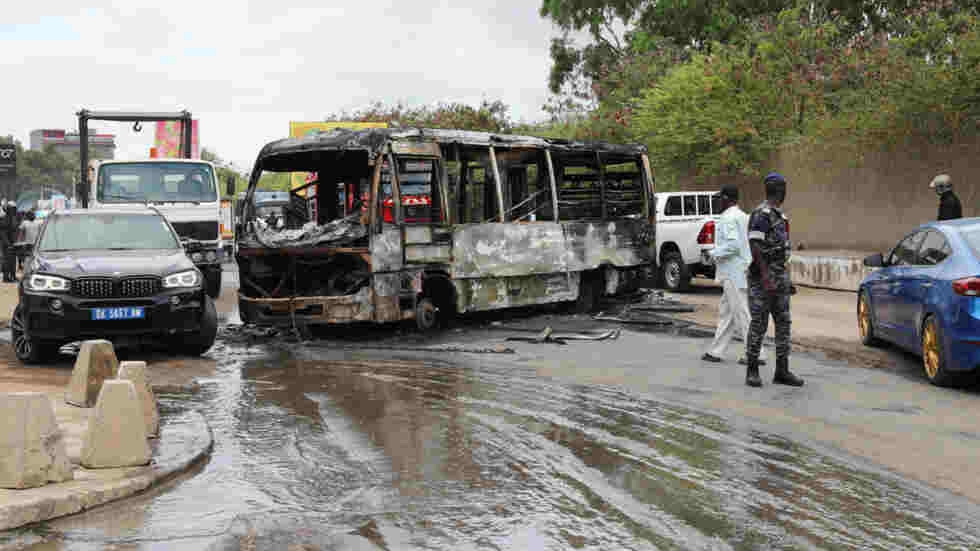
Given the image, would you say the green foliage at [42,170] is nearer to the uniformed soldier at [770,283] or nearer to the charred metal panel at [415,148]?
the charred metal panel at [415,148]

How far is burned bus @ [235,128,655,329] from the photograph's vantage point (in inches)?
530

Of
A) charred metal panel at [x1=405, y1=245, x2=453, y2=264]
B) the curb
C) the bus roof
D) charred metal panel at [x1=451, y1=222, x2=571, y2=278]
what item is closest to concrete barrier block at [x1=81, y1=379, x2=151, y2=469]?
the curb

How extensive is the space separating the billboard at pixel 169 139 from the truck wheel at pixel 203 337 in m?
12.0

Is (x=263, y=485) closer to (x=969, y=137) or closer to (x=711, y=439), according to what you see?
(x=711, y=439)

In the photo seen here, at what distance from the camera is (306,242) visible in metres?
13.5

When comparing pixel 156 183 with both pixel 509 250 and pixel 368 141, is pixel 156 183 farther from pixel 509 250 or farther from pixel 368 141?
pixel 509 250

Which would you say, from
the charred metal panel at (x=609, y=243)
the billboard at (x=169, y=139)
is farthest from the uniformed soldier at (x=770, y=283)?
the billboard at (x=169, y=139)

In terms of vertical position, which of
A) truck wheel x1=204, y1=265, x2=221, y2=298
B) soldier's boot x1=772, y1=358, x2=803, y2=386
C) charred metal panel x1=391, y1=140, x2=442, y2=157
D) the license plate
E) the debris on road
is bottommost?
soldier's boot x1=772, y1=358, x2=803, y2=386

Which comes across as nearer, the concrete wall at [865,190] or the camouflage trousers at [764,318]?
the camouflage trousers at [764,318]

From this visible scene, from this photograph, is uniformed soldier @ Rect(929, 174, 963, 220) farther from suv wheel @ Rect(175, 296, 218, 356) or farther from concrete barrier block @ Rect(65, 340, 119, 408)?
concrete barrier block @ Rect(65, 340, 119, 408)

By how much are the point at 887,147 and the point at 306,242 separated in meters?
16.5

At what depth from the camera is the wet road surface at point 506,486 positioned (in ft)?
17.0

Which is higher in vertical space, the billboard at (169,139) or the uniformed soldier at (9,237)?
the billboard at (169,139)

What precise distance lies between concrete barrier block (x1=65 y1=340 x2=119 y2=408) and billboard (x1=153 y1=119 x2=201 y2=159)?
15307mm
